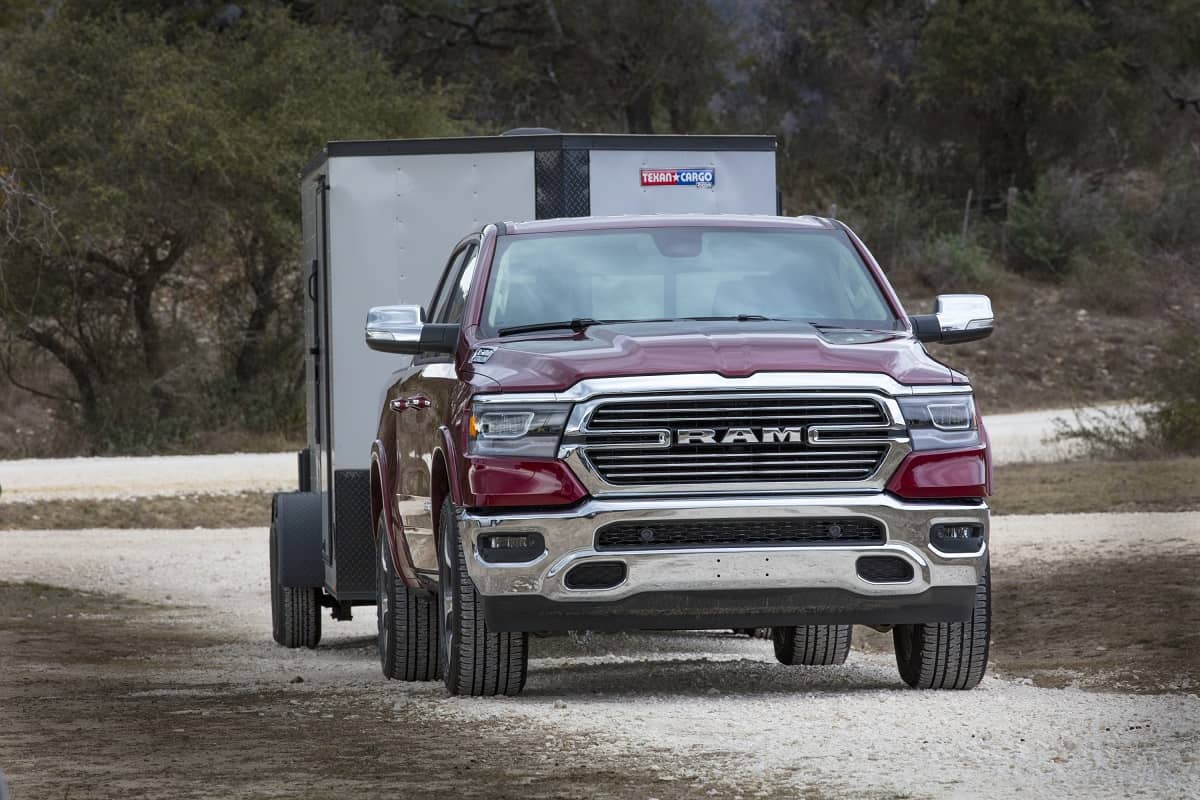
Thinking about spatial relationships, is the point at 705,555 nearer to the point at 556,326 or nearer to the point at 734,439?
the point at 734,439

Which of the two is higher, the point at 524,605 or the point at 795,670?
the point at 524,605

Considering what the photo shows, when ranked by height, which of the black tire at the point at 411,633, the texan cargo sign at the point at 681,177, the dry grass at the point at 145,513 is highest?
the texan cargo sign at the point at 681,177

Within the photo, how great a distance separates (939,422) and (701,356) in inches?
37.7

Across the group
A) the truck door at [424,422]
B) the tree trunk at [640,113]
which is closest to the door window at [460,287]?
the truck door at [424,422]

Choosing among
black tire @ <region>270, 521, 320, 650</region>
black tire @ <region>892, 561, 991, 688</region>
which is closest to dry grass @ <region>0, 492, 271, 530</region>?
black tire @ <region>270, 521, 320, 650</region>

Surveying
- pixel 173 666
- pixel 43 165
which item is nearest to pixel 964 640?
pixel 173 666

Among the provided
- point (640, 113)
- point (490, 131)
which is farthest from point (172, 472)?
point (640, 113)

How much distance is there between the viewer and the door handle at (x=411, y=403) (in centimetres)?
958

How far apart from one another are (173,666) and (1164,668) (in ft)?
17.4

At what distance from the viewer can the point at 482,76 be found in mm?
52781

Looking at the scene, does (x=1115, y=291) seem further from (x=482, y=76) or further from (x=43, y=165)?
(x=43, y=165)

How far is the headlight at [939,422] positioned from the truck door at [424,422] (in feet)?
6.18

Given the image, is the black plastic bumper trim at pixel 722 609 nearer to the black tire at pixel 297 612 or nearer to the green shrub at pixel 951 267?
the black tire at pixel 297 612

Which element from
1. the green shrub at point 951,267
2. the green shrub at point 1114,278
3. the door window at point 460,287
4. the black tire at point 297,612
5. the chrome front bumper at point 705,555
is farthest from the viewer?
the green shrub at point 951,267
